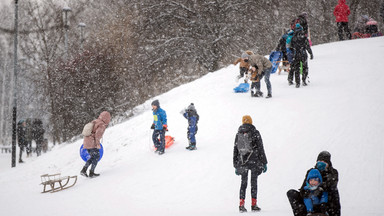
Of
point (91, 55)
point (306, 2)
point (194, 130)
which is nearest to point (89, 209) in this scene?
point (194, 130)

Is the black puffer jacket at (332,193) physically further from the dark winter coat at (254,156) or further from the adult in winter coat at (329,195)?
the dark winter coat at (254,156)

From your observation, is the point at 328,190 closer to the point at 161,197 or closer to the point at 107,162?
the point at 161,197

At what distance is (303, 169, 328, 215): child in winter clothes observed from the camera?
5.06 m

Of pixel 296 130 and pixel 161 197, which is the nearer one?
pixel 161 197

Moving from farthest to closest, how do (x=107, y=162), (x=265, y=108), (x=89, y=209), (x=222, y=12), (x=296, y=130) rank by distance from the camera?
1. (x=222, y=12)
2. (x=265, y=108)
3. (x=107, y=162)
4. (x=296, y=130)
5. (x=89, y=209)

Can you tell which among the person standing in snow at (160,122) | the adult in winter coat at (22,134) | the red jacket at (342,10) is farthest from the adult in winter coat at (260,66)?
the adult in winter coat at (22,134)

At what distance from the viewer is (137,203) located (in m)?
8.04

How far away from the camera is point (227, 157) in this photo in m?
9.82

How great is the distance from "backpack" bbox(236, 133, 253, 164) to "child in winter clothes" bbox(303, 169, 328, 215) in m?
1.70

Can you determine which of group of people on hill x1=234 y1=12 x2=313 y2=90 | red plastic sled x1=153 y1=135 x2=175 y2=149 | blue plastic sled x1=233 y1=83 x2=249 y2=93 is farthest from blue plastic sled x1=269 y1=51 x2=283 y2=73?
red plastic sled x1=153 y1=135 x2=175 y2=149

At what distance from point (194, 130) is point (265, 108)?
9.80ft

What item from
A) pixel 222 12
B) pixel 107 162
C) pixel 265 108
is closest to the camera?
pixel 107 162

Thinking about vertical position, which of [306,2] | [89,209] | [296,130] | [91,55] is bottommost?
[89,209]

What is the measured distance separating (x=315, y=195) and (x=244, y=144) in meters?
1.89
